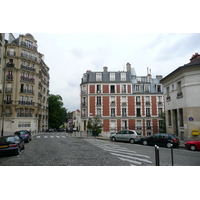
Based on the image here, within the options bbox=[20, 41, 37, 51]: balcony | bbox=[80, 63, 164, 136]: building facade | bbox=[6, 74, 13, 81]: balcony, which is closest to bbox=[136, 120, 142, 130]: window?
bbox=[80, 63, 164, 136]: building facade

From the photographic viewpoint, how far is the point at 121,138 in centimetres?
1714

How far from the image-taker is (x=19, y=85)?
32.6 metres

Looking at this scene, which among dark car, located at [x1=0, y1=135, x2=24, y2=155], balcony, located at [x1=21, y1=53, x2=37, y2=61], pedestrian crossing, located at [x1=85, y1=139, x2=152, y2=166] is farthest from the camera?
balcony, located at [x1=21, y1=53, x2=37, y2=61]

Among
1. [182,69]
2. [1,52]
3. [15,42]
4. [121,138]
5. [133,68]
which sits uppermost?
[15,42]

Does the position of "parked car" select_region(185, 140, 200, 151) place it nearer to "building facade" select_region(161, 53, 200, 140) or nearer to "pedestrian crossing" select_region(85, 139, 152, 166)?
"building facade" select_region(161, 53, 200, 140)

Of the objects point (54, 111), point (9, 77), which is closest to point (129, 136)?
point (9, 77)

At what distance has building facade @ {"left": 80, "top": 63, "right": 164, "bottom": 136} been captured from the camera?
3400cm

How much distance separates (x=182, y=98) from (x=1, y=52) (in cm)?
1898

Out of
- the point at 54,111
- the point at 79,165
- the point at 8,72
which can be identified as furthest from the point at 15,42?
the point at 79,165

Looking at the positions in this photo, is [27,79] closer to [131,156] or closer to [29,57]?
[29,57]

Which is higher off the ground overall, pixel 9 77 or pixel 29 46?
pixel 29 46

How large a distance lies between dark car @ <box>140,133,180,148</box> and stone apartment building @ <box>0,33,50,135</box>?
83.8 feet

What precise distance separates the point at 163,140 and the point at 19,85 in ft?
93.7

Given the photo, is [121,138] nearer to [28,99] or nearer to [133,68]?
[28,99]
